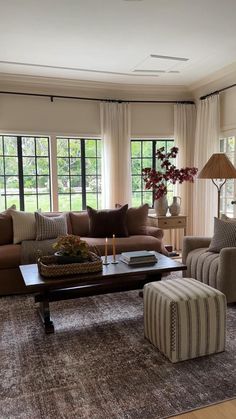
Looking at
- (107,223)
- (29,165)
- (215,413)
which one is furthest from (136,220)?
(215,413)

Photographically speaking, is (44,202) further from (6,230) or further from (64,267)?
(64,267)

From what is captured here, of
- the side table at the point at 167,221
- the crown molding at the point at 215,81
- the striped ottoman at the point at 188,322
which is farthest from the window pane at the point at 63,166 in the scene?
the striped ottoman at the point at 188,322

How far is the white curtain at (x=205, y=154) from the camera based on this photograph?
521 centimetres

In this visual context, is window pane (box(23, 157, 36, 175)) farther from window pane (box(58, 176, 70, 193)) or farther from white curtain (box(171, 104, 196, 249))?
white curtain (box(171, 104, 196, 249))

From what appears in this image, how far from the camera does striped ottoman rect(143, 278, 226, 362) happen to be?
2311 millimetres

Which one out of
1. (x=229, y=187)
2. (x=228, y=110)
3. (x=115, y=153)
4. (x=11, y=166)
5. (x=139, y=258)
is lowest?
(x=139, y=258)

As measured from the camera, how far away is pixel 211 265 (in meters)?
3.40

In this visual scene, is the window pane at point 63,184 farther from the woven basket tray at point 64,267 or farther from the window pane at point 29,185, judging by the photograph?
the woven basket tray at point 64,267

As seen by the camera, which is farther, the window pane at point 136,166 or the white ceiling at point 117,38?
the window pane at point 136,166

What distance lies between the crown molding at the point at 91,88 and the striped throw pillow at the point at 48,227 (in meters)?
2.14

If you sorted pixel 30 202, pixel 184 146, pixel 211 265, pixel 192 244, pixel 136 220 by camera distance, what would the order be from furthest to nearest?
pixel 184 146
pixel 30 202
pixel 136 220
pixel 192 244
pixel 211 265

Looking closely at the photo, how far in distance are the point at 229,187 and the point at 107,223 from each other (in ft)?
6.34

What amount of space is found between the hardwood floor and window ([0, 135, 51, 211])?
411cm

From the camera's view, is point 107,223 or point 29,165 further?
point 29,165
